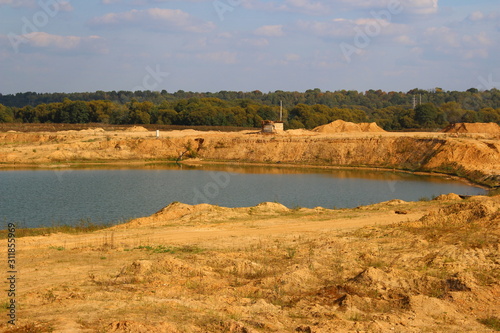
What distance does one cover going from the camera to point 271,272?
1558 cm

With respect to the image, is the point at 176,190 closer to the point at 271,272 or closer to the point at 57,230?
the point at 57,230

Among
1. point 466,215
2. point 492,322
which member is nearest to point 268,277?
point 492,322

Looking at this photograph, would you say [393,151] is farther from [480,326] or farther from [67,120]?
[67,120]

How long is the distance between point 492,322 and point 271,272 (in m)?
5.88

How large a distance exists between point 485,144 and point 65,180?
40.9 metres

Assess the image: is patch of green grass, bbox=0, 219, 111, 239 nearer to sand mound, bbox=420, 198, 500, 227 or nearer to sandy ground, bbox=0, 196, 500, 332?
sandy ground, bbox=0, 196, 500, 332

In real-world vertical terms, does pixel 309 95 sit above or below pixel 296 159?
above

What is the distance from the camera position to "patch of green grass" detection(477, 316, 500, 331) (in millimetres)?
11889

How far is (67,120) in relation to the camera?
3915 inches

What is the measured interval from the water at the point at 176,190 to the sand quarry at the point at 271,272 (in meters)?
6.78

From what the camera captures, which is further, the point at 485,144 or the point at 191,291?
the point at 485,144

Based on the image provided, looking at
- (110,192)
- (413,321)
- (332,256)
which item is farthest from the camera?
(110,192)

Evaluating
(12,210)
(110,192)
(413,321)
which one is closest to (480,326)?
(413,321)

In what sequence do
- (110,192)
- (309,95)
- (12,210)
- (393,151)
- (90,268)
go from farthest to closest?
(309,95) < (393,151) < (110,192) < (12,210) < (90,268)
